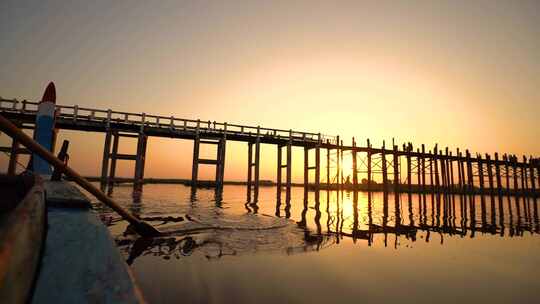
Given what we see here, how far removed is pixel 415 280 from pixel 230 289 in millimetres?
2640

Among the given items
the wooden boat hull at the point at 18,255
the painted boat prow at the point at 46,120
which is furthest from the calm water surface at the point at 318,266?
the painted boat prow at the point at 46,120

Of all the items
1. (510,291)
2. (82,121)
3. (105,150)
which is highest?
→ (82,121)

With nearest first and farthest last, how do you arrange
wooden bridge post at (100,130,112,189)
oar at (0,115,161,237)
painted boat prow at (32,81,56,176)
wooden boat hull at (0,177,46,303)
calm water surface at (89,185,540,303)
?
wooden boat hull at (0,177,46,303) → oar at (0,115,161,237) → calm water surface at (89,185,540,303) → painted boat prow at (32,81,56,176) → wooden bridge post at (100,130,112,189)

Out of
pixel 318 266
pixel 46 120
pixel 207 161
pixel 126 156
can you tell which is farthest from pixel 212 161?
pixel 318 266

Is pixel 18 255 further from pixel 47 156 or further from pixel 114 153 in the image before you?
pixel 114 153

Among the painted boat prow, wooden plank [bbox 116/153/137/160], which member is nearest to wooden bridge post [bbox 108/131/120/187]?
wooden plank [bbox 116/153/137/160]

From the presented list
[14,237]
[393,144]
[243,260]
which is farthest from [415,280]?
[393,144]

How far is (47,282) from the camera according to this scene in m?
1.11

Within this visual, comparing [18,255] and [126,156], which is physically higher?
[126,156]

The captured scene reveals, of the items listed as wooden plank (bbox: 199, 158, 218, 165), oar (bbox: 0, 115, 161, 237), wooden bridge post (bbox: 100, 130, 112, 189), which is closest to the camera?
oar (bbox: 0, 115, 161, 237)

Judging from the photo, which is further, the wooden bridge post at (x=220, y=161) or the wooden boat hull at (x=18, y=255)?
the wooden bridge post at (x=220, y=161)

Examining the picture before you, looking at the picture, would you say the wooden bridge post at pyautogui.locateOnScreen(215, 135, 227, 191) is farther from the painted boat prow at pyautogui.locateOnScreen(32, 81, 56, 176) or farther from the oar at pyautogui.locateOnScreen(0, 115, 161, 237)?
the oar at pyautogui.locateOnScreen(0, 115, 161, 237)

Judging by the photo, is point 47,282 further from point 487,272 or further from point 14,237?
point 487,272

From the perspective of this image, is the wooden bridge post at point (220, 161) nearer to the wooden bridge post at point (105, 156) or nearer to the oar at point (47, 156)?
the wooden bridge post at point (105, 156)
